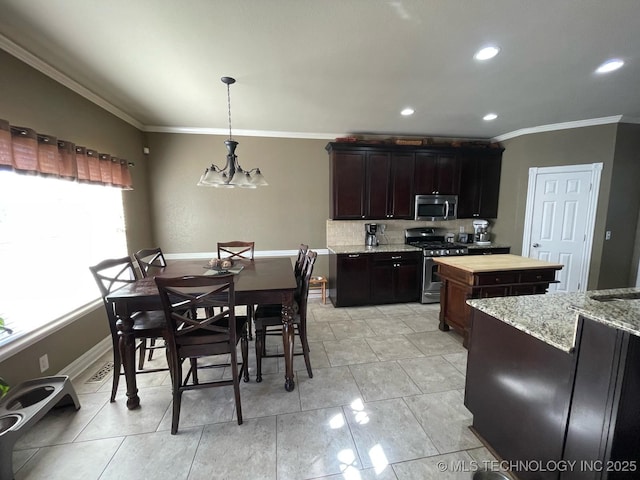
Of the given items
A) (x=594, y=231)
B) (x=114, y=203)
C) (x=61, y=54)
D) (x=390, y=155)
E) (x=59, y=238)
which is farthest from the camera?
(x=390, y=155)

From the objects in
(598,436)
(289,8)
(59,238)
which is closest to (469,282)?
(598,436)

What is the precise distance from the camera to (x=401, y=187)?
4133 mm

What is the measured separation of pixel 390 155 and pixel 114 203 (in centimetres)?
378

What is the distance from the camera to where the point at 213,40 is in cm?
181

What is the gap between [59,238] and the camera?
2414mm

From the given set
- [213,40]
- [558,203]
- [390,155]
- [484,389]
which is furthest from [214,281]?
[558,203]

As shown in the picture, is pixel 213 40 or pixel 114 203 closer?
pixel 213 40

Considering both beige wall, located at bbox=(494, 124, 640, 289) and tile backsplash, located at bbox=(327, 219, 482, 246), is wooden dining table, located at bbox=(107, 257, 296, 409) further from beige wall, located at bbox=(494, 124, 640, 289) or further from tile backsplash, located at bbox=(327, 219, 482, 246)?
beige wall, located at bbox=(494, 124, 640, 289)

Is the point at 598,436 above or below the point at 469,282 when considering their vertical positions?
below

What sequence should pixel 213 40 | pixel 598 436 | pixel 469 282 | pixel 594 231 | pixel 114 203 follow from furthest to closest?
pixel 594 231 → pixel 114 203 → pixel 469 282 → pixel 213 40 → pixel 598 436

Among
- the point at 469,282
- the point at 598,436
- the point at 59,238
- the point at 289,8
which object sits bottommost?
the point at 598,436

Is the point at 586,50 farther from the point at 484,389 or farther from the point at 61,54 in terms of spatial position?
the point at 61,54

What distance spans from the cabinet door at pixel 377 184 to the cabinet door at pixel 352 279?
0.76 m

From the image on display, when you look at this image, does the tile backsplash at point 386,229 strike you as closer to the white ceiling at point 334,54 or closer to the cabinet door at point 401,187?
the cabinet door at point 401,187
